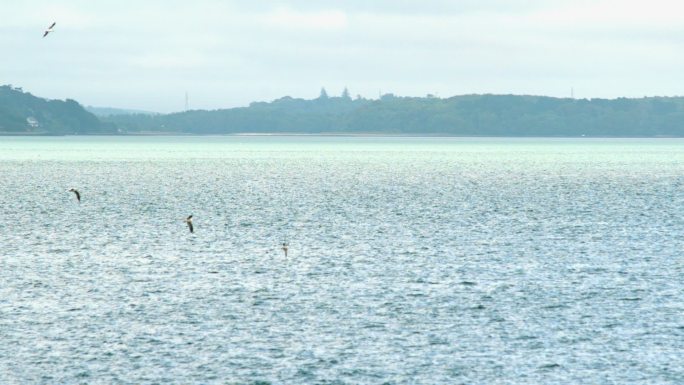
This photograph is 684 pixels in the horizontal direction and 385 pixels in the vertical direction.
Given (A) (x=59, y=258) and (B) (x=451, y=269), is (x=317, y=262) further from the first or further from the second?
(A) (x=59, y=258)

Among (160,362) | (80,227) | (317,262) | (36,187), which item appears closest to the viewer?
(160,362)

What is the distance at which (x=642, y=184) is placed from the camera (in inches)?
6781

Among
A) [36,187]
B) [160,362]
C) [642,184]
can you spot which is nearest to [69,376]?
[160,362]

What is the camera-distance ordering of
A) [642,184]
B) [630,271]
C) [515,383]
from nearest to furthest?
A: [515,383]
[630,271]
[642,184]

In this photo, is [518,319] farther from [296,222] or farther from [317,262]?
[296,222]

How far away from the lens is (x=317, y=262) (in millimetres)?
66188

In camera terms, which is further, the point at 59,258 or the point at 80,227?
the point at 80,227

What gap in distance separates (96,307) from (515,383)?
864 inches

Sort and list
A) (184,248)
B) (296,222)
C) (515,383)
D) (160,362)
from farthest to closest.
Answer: (296,222), (184,248), (160,362), (515,383)

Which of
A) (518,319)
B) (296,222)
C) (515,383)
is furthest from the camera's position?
(296,222)

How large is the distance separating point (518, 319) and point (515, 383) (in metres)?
10.7

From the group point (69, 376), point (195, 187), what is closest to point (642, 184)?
point (195, 187)

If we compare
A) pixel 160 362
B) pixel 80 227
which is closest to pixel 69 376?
pixel 160 362

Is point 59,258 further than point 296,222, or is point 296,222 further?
→ point 296,222
